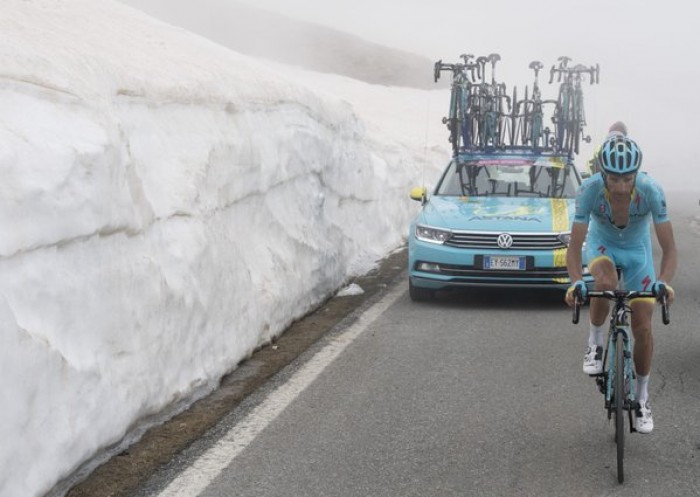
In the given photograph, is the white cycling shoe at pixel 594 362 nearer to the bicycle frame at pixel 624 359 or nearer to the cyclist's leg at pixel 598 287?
the cyclist's leg at pixel 598 287

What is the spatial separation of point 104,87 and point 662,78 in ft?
348

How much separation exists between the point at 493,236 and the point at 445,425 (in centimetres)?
484

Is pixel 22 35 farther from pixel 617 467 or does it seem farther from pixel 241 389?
pixel 617 467

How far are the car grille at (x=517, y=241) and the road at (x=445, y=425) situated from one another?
144 centimetres

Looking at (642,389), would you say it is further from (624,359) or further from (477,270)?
(477,270)

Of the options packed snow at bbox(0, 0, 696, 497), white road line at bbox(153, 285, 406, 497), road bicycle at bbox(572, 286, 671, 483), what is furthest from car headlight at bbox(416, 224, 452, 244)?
road bicycle at bbox(572, 286, 671, 483)

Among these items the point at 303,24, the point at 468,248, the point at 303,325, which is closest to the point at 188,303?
the point at 303,325

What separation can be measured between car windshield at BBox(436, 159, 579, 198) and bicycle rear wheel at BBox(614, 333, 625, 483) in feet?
22.3

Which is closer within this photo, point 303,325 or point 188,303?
point 188,303

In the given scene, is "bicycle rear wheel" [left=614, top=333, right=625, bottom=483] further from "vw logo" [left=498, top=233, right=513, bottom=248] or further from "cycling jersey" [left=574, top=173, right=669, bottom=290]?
"vw logo" [left=498, top=233, right=513, bottom=248]

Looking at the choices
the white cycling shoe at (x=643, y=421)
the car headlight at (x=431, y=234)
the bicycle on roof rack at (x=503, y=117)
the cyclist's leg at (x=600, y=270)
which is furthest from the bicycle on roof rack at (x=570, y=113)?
the white cycling shoe at (x=643, y=421)

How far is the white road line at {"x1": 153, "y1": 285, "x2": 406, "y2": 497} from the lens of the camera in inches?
197

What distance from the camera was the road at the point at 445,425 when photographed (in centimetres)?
509

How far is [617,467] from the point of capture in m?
5.16
